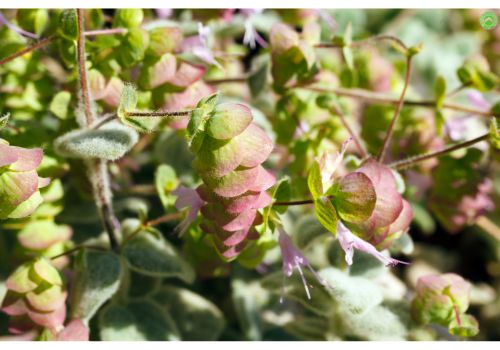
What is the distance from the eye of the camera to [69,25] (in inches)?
29.8

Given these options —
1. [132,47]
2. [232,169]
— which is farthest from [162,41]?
[232,169]

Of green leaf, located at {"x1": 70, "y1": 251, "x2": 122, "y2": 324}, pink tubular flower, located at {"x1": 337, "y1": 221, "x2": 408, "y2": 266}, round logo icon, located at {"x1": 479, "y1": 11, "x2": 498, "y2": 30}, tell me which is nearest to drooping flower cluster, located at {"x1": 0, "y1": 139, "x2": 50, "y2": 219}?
green leaf, located at {"x1": 70, "y1": 251, "x2": 122, "y2": 324}

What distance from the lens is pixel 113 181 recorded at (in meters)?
1.04

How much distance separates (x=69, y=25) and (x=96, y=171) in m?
0.19

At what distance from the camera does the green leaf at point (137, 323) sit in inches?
35.8

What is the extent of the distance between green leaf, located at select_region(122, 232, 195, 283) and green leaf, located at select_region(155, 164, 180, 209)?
0.18 ft

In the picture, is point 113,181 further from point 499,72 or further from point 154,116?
point 499,72

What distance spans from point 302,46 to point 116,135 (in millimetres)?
305

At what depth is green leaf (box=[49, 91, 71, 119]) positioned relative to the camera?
86cm

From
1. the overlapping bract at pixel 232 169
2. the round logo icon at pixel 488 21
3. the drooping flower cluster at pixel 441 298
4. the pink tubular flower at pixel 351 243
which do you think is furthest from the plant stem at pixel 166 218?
the round logo icon at pixel 488 21

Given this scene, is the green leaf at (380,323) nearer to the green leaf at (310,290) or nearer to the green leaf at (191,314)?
the green leaf at (310,290)

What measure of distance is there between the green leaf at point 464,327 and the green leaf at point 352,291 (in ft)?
0.31

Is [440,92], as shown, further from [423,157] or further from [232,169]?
[232,169]
